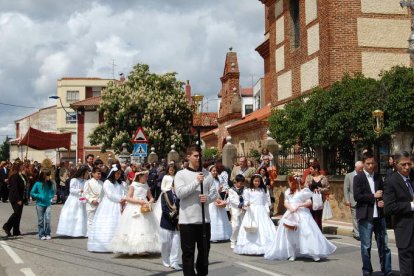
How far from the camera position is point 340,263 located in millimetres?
10500

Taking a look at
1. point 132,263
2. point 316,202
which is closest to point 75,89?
point 316,202

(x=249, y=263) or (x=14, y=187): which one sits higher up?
(x=14, y=187)

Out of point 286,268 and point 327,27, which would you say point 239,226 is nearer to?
point 286,268

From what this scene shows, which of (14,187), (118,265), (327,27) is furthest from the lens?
(327,27)

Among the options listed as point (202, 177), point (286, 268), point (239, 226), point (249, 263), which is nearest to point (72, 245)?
point (239, 226)

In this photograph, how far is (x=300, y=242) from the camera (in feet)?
35.8

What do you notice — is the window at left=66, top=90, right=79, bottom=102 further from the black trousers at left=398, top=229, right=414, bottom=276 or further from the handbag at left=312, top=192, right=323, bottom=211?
the black trousers at left=398, top=229, right=414, bottom=276

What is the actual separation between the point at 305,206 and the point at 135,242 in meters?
3.37

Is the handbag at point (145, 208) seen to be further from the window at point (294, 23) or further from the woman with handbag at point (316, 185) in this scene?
the window at point (294, 23)

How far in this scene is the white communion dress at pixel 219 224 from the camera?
13.9 meters

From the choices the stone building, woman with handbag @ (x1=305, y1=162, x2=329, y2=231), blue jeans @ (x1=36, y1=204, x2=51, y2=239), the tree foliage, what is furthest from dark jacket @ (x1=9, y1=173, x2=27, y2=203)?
the stone building

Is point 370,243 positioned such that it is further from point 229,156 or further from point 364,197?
point 229,156

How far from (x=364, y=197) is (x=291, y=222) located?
99.4 inches

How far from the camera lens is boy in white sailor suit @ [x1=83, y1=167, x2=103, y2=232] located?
13.6 m
